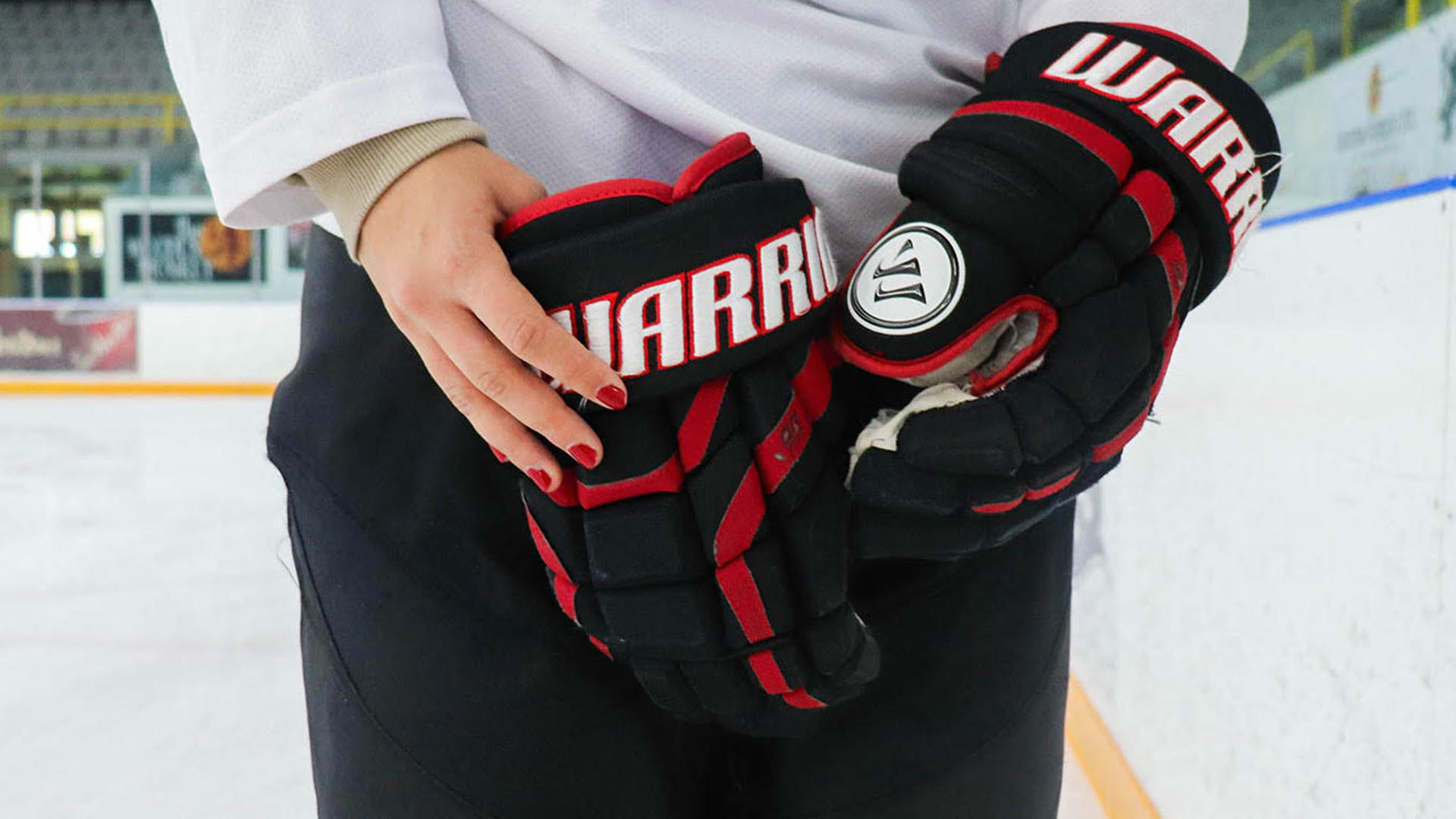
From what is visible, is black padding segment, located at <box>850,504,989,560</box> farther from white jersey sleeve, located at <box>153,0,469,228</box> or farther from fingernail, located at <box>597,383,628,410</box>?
white jersey sleeve, located at <box>153,0,469,228</box>

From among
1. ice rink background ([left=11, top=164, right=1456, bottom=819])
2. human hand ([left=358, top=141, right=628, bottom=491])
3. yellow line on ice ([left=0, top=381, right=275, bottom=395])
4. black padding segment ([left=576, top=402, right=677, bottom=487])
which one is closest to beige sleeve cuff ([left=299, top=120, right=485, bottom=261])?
human hand ([left=358, top=141, right=628, bottom=491])

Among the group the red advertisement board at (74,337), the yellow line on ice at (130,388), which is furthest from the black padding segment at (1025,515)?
the red advertisement board at (74,337)

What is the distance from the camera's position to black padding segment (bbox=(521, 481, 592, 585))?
428 millimetres

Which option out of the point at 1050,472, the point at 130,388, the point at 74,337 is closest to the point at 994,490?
the point at 1050,472

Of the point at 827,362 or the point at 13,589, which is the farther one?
the point at 13,589

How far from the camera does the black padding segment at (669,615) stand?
1.40ft

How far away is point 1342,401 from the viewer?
78 cm

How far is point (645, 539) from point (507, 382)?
8 cm

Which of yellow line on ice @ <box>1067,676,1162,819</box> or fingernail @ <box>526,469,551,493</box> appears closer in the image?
fingernail @ <box>526,469,551,493</box>

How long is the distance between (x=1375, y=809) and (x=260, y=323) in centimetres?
541

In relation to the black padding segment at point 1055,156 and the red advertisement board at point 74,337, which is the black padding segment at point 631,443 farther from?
the red advertisement board at point 74,337

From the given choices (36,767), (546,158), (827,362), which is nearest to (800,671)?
(827,362)

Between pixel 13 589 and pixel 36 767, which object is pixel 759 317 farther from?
pixel 13 589

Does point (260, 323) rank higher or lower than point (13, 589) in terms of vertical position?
lower
